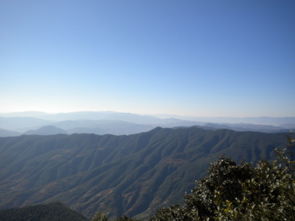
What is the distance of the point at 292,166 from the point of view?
37.6 feet

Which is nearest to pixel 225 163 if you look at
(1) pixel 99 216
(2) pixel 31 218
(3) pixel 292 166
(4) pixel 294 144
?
(3) pixel 292 166

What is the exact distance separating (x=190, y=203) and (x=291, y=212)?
52.2 feet

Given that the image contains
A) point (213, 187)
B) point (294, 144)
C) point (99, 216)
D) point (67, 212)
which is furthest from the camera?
point (67, 212)

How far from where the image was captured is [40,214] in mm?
137000

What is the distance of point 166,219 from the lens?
2858cm

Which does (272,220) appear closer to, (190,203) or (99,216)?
(190,203)

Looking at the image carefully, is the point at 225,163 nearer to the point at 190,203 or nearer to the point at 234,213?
the point at 190,203

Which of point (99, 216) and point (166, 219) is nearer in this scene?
point (166, 219)

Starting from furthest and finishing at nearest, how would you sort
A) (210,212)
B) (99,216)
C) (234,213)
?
(99,216) < (210,212) < (234,213)

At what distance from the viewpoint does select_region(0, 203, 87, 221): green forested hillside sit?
423 ft

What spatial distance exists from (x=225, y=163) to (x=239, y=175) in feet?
7.01

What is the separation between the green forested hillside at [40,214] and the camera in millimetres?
129000

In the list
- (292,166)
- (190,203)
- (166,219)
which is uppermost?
(292,166)

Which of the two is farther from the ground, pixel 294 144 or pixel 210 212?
pixel 294 144
